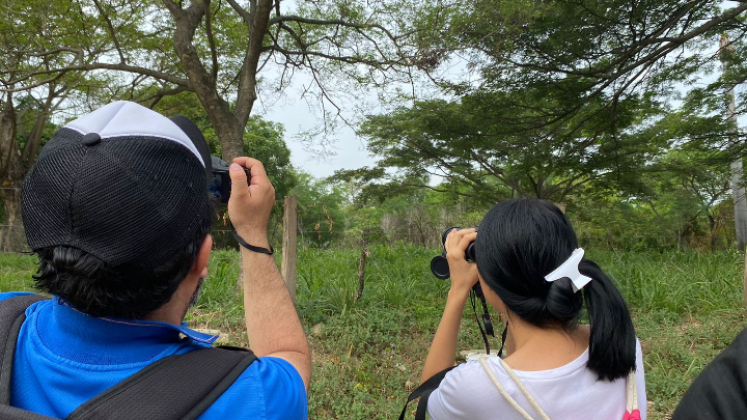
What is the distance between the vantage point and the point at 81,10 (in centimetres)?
615

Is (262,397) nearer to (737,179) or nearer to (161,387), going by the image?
(161,387)

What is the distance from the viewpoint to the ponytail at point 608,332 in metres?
1.06

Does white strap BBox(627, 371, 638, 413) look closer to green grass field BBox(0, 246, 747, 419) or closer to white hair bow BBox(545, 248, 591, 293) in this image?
white hair bow BBox(545, 248, 591, 293)

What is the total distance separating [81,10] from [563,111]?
697 centimetres

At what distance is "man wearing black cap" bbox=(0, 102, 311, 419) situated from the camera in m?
0.68

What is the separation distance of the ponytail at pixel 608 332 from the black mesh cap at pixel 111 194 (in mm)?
947

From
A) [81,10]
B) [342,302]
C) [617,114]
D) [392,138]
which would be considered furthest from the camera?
[392,138]

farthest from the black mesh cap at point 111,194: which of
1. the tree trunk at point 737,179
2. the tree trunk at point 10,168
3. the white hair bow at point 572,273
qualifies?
the tree trunk at point 10,168

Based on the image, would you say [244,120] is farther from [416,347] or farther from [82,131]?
[82,131]

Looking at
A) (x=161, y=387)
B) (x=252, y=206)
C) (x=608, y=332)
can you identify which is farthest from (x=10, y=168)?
(x=608, y=332)

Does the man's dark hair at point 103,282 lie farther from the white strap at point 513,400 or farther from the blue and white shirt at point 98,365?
the white strap at point 513,400

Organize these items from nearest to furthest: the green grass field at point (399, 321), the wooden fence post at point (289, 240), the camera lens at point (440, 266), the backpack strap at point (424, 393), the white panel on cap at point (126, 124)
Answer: the white panel on cap at point (126, 124) < the backpack strap at point (424, 393) < the camera lens at point (440, 266) < the green grass field at point (399, 321) < the wooden fence post at point (289, 240)

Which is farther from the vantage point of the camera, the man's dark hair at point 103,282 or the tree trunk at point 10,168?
the tree trunk at point 10,168

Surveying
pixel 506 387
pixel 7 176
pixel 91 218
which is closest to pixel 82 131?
pixel 91 218
